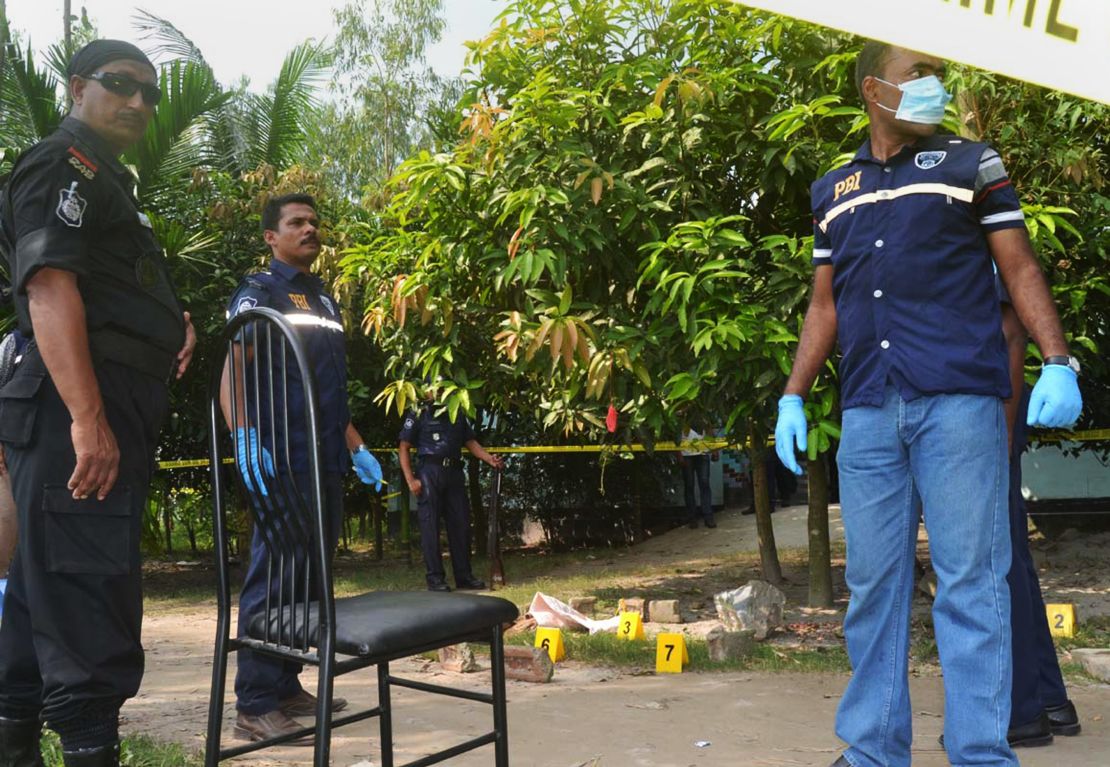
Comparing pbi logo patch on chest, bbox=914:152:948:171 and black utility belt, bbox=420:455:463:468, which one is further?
black utility belt, bbox=420:455:463:468

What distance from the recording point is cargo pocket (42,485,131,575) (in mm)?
2656

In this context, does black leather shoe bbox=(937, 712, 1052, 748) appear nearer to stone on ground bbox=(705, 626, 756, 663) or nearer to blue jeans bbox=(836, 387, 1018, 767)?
blue jeans bbox=(836, 387, 1018, 767)

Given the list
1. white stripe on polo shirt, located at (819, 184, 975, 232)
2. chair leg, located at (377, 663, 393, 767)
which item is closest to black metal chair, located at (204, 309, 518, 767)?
chair leg, located at (377, 663, 393, 767)

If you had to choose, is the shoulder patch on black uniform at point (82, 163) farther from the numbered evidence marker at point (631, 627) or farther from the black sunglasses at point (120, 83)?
the numbered evidence marker at point (631, 627)

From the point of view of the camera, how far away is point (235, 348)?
2.67 metres

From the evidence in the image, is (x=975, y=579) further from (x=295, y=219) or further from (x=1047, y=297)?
(x=295, y=219)

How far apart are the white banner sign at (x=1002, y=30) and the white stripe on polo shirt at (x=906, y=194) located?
519 mm

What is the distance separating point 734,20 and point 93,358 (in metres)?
4.28

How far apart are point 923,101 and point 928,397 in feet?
2.57

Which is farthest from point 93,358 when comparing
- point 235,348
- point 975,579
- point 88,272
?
point 975,579

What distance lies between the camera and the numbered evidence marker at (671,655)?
504cm

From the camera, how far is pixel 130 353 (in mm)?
2893

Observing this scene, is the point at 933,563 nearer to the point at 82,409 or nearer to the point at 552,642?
the point at 82,409

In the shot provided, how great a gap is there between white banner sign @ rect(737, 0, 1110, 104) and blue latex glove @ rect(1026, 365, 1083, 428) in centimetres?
73
